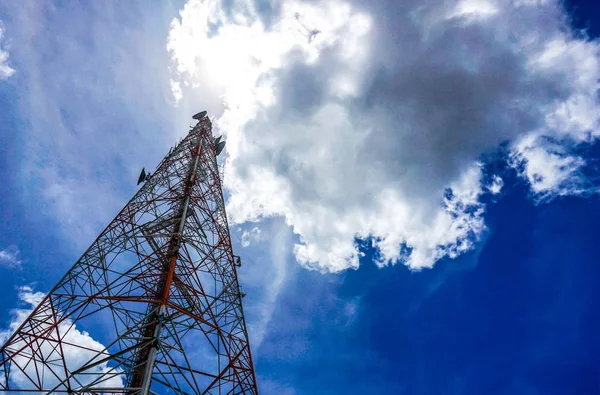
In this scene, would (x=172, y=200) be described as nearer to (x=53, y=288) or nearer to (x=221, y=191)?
(x=221, y=191)

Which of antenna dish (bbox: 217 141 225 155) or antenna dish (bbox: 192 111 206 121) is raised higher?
antenna dish (bbox: 192 111 206 121)

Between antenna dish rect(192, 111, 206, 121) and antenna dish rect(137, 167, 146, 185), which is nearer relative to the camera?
antenna dish rect(137, 167, 146, 185)

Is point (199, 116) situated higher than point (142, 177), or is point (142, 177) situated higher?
point (199, 116)

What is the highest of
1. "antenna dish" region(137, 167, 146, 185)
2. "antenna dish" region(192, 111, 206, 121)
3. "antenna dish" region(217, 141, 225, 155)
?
"antenna dish" region(192, 111, 206, 121)

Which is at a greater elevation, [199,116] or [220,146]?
[199,116]

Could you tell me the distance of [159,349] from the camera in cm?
1016

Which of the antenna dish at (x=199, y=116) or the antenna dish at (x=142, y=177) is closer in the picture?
the antenna dish at (x=142, y=177)

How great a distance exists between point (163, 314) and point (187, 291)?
99.4 inches

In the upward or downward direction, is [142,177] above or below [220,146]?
below

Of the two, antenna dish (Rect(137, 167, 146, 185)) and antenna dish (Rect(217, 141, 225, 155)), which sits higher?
antenna dish (Rect(217, 141, 225, 155))

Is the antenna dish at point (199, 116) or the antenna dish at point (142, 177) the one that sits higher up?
the antenna dish at point (199, 116)

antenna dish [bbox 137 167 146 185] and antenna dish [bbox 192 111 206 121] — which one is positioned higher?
antenna dish [bbox 192 111 206 121]

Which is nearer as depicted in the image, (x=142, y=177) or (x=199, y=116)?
(x=142, y=177)

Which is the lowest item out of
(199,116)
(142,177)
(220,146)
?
(142,177)
